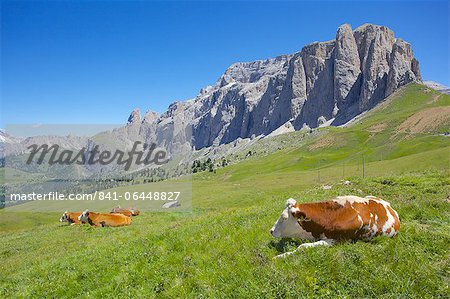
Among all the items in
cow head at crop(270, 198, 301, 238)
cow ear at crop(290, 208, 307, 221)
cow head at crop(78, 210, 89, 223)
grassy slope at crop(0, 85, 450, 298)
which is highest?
cow ear at crop(290, 208, 307, 221)

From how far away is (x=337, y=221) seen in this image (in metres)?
10.7

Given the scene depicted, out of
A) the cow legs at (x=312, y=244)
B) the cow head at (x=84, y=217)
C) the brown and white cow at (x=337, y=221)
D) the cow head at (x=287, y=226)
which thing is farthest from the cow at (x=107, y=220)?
the cow legs at (x=312, y=244)

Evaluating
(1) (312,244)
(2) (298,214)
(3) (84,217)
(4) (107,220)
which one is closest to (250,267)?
(1) (312,244)

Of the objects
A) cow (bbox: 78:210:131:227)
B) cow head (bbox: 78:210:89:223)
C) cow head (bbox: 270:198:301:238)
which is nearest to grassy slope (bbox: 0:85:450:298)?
cow head (bbox: 270:198:301:238)

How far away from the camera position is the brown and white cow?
34.7 feet

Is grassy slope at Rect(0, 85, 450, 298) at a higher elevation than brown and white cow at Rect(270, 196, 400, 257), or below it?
below

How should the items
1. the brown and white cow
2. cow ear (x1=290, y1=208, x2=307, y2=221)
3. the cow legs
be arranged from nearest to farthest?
the cow legs
the brown and white cow
cow ear (x1=290, y1=208, x2=307, y2=221)

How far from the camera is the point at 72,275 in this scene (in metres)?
13.0

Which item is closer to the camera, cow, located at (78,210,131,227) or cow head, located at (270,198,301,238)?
cow head, located at (270,198,301,238)

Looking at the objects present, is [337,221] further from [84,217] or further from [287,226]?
[84,217]

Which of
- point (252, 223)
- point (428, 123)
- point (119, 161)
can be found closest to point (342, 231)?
point (252, 223)

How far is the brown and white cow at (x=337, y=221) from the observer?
1058 centimetres

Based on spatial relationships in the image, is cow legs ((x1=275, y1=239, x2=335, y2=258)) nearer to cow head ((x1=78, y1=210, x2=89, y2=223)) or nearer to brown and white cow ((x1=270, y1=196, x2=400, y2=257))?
brown and white cow ((x1=270, y1=196, x2=400, y2=257))

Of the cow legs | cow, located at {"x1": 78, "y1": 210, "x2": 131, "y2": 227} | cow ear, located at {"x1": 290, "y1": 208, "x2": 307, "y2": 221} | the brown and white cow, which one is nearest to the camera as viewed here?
the cow legs
